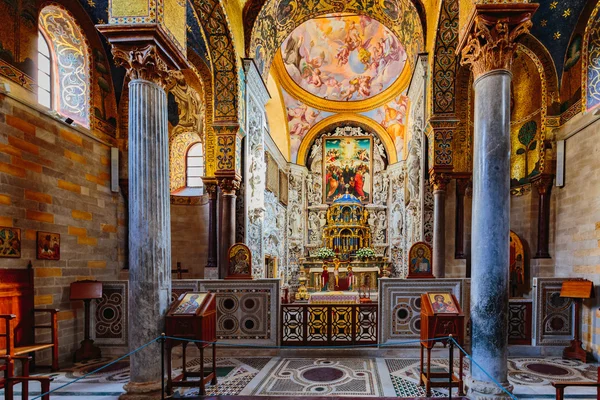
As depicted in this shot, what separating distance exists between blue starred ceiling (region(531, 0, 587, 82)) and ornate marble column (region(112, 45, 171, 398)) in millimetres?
9029

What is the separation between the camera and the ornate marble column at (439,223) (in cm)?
962

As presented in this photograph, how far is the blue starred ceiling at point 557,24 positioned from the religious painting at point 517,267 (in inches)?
184

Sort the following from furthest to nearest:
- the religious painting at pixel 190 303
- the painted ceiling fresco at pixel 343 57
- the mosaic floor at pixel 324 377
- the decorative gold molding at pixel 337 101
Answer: the decorative gold molding at pixel 337 101 < the painted ceiling fresco at pixel 343 57 < the mosaic floor at pixel 324 377 < the religious painting at pixel 190 303

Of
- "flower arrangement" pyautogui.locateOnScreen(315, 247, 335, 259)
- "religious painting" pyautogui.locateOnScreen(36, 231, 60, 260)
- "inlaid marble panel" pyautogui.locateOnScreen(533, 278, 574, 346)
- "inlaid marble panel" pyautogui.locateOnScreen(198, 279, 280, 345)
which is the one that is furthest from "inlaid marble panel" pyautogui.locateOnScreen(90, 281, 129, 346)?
"flower arrangement" pyautogui.locateOnScreen(315, 247, 335, 259)

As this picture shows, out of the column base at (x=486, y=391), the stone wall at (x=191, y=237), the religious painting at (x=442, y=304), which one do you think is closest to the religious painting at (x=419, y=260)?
the religious painting at (x=442, y=304)

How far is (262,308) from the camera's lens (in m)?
7.97

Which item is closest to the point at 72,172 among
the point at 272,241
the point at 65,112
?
the point at 65,112

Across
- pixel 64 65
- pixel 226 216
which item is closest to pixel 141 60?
pixel 64 65

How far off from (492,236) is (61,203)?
8115mm

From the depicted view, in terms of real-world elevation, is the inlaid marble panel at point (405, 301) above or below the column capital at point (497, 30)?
below

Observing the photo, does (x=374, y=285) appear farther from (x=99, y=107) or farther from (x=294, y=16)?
(x=99, y=107)

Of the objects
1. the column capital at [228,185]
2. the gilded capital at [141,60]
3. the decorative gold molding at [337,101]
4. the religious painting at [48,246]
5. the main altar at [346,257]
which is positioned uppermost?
the decorative gold molding at [337,101]

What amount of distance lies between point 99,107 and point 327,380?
842 centimetres

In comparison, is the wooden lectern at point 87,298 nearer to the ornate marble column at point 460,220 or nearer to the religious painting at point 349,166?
the ornate marble column at point 460,220
